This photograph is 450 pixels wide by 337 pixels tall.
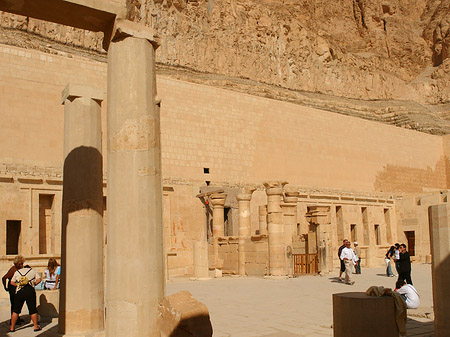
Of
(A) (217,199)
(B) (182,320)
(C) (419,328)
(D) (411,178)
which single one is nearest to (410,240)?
(D) (411,178)

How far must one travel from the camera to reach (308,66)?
47812 millimetres

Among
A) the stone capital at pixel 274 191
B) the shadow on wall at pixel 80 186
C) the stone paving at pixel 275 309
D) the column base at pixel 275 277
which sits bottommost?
the column base at pixel 275 277

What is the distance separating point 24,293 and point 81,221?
5.35ft

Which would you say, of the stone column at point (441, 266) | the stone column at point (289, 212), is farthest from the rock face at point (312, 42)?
the stone column at point (441, 266)

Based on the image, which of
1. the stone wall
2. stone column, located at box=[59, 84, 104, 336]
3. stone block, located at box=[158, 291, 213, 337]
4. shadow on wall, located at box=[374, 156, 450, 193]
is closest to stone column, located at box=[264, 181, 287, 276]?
the stone wall

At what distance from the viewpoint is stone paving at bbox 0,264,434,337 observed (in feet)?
22.4

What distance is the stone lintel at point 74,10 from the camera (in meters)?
5.52

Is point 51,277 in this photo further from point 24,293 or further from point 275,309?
point 275,309

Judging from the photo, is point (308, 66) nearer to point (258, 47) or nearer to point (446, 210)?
point (258, 47)

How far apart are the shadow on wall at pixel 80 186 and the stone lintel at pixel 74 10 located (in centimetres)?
196

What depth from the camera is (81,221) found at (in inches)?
275

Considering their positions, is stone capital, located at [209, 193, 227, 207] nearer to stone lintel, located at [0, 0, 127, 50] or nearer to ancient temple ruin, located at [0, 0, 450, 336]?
ancient temple ruin, located at [0, 0, 450, 336]

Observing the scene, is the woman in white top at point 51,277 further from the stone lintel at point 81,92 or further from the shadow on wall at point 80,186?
the stone lintel at point 81,92

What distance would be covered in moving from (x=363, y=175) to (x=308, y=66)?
69.2 feet
